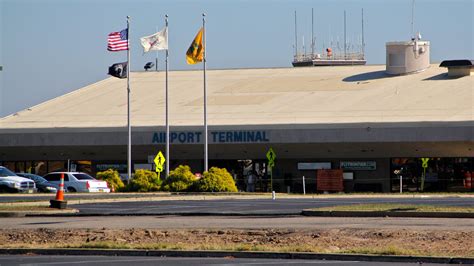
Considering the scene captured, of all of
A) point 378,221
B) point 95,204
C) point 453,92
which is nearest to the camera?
point 378,221

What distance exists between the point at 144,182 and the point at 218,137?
1306 centimetres

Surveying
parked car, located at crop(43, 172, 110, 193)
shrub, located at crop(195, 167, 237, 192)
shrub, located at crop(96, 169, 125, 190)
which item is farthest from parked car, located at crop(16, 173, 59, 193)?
shrub, located at crop(195, 167, 237, 192)

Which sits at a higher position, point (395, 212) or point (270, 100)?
point (270, 100)

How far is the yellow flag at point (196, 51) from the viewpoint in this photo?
56688mm

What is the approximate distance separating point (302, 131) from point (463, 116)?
9666mm

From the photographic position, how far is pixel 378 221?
1095 inches

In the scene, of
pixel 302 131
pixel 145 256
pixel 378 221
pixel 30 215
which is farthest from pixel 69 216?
pixel 302 131

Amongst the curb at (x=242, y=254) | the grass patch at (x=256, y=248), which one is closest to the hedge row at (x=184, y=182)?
the grass patch at (x=256, y=248)

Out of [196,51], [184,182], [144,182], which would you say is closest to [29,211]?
Answer: [184,182]

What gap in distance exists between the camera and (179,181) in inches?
2080

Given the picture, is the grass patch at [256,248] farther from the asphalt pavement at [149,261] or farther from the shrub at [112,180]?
the shrub at [112,180]

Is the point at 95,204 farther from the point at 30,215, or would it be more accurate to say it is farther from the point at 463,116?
the point at 463,116

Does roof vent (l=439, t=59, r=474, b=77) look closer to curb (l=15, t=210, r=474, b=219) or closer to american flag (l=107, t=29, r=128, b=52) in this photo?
american flag (l=107, t=29, r=128, b=52)

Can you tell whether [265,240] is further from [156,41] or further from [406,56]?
[406,56]
